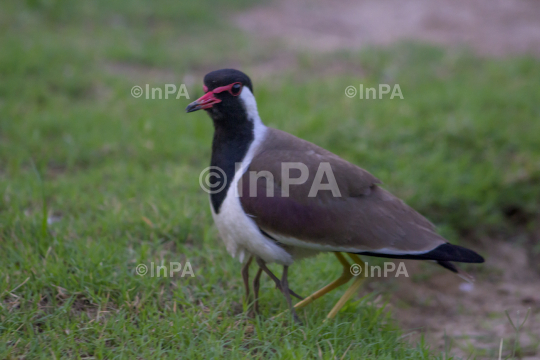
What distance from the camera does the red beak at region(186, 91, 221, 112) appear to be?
319 centimetres

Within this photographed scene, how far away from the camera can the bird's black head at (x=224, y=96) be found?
320cm

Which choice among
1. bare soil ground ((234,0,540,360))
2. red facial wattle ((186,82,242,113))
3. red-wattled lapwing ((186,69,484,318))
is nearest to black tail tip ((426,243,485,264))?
red-wattled lapwing ((186,69,484,318))

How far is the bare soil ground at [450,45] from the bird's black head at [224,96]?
1.79 metres

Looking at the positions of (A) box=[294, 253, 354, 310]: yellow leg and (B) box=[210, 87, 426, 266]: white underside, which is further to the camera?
(A) box=[294, 253, 354, 310]: yellow leg

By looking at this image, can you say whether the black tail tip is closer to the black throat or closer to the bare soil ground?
the bare soil ground

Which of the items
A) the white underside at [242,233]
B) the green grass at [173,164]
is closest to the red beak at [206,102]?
the white underside at [242,233]

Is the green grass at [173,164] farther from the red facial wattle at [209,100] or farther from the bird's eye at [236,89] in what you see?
the bird's eye at [236,89]

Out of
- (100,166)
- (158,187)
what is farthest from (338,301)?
(100,166)

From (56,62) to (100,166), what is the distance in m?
2.44

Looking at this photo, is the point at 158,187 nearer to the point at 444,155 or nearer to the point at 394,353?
the point at 394,353

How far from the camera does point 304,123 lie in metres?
5.65

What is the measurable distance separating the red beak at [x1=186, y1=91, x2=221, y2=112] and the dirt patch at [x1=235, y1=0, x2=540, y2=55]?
535 centimetres

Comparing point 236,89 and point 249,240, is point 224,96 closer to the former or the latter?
point 236,89

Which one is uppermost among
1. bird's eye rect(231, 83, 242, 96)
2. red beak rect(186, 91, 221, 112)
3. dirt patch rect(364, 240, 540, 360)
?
bird's eye rect(231, 83, 242, 96)
